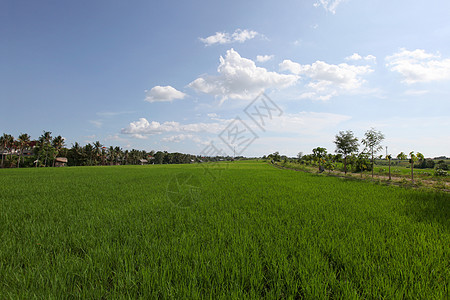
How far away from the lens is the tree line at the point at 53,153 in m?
41.1

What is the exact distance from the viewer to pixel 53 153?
4553 centimetres

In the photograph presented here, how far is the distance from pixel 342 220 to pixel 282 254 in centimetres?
228

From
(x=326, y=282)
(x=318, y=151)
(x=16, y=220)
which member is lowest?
(x=16, y=220)

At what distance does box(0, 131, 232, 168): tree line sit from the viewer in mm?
41094

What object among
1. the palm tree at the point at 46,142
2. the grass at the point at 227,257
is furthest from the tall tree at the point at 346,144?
the palm tree at the point at 46,142

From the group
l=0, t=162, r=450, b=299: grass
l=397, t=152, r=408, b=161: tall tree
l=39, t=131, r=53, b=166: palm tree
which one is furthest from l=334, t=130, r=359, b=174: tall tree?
l=39, t=131, r=53, b=166: palm tree

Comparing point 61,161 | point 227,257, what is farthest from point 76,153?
point 227,257

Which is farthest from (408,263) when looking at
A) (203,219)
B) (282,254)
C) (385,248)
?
(203,219)

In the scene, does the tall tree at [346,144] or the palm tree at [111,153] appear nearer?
the tall tree at [346,144]

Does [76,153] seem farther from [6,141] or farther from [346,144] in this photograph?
[346,144]

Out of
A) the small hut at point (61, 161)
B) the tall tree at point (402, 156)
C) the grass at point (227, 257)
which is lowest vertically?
the small hut at point (61, 161)

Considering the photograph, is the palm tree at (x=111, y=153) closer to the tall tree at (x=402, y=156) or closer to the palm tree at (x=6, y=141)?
the palm tree at (x=6, y=141)

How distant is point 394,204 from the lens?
17.0ft

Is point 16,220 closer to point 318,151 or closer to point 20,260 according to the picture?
point 20,260
